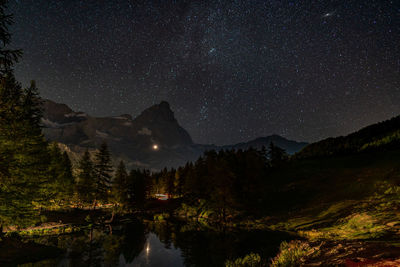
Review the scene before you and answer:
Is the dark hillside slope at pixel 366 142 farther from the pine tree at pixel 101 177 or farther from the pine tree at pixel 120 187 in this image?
the pine tree at pixel 101 177

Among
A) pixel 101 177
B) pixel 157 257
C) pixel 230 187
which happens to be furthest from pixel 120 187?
pixel 157 257

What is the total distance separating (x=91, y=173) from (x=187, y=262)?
131ft

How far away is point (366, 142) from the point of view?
7344cm

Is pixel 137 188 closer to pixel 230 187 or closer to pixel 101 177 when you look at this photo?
pixel 101 177

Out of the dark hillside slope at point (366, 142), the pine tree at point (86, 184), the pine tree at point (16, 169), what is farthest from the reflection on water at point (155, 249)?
the dark hillside slope at point (366, 142)

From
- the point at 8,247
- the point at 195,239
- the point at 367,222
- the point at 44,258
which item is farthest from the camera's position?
the point at 195,239

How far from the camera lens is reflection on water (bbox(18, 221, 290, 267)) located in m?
21.3

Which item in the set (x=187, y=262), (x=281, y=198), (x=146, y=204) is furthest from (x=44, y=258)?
(x=146, y=204)

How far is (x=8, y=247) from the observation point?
59.0ft

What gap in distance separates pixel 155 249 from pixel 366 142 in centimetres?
7879

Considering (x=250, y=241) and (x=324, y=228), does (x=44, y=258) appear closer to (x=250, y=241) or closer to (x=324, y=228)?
(x=250, y=241)

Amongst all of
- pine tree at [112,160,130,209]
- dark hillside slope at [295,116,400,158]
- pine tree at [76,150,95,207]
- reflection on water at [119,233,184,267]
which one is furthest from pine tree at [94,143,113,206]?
dark hillside slope at [295,116,400,158]

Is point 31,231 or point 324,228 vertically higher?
point 31,231

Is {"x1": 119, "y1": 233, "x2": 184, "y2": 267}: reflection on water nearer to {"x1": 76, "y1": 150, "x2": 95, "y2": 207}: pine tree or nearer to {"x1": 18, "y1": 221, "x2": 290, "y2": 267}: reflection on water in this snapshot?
{"x1": 18, "y1": 221, "x2": 290, "y2": 267}: reflection on water
